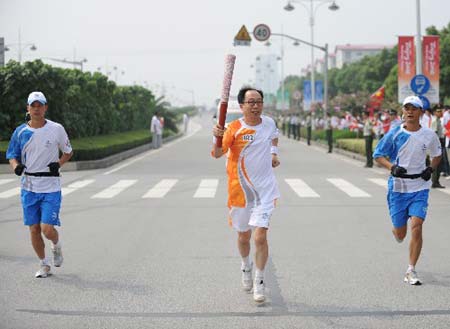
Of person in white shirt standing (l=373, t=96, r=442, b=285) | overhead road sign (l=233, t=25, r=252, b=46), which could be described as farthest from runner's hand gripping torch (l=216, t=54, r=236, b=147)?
overhead road sign (l=233, t=25, r=252, b=46)

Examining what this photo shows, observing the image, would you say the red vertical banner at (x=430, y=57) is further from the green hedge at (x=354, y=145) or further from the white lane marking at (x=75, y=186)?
the white lane marking at (x=75, y=186)

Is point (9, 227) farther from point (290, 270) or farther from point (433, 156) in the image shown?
point (433, 156)

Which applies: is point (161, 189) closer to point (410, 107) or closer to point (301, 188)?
point (301, 188)

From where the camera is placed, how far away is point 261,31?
36.8 m

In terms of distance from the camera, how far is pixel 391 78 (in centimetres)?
7612

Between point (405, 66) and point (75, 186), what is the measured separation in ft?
36.4

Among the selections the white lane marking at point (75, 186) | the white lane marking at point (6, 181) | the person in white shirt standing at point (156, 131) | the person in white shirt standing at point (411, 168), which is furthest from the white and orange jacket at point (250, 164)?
the person in white shirt standing at point (156, 131)

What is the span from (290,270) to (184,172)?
13897 millimetres

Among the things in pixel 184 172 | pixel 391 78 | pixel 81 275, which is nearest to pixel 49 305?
pixel 81 275

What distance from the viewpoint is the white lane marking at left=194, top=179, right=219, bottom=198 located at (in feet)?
48.8

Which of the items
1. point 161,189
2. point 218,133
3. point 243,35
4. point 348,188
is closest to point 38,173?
point 218,133

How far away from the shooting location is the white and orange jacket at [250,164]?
6.31m

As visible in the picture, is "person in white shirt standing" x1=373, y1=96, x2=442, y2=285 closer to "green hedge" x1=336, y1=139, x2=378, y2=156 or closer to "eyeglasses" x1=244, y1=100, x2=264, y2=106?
"eyeglasses" x1=244, y1=100, x2=264, y2=106

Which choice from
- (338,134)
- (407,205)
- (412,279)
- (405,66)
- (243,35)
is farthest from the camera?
(338,134)
